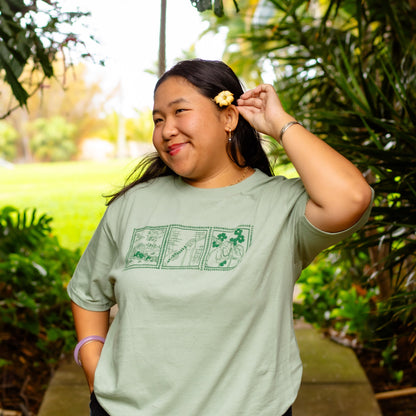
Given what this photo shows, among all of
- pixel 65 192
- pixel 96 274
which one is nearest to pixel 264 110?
pixel 96 274

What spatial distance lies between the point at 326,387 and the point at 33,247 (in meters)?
1.93

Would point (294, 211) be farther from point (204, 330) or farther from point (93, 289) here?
point (93, 289)

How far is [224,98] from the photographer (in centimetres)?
138

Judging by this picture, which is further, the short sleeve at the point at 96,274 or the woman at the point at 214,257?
the short sleeve at the point at 96,274

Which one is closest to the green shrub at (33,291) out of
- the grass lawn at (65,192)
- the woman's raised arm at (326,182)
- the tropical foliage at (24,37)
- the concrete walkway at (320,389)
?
the concrete walkway at (320,389)

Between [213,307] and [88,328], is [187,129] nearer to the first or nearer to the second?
[213,307]

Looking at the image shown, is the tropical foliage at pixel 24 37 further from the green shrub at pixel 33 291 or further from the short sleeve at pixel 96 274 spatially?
the green shrub at pixel 33 291

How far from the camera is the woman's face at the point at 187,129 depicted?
53.0 inches

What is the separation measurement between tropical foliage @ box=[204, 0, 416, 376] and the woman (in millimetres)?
571

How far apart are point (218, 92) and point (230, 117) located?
0.07 meters

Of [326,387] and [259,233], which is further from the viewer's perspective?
[326,387]

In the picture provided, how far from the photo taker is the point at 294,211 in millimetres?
1259

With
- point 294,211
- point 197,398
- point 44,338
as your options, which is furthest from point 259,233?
point 44,338

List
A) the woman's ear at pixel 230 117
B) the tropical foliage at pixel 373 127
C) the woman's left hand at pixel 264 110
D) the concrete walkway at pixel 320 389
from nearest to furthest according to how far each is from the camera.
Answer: the woman's left hand at pixel 264 110, the woman's ear at pixel 230 117, the tropical foliage at pixel 373 127, the concrete walkway at pixel 320 389
